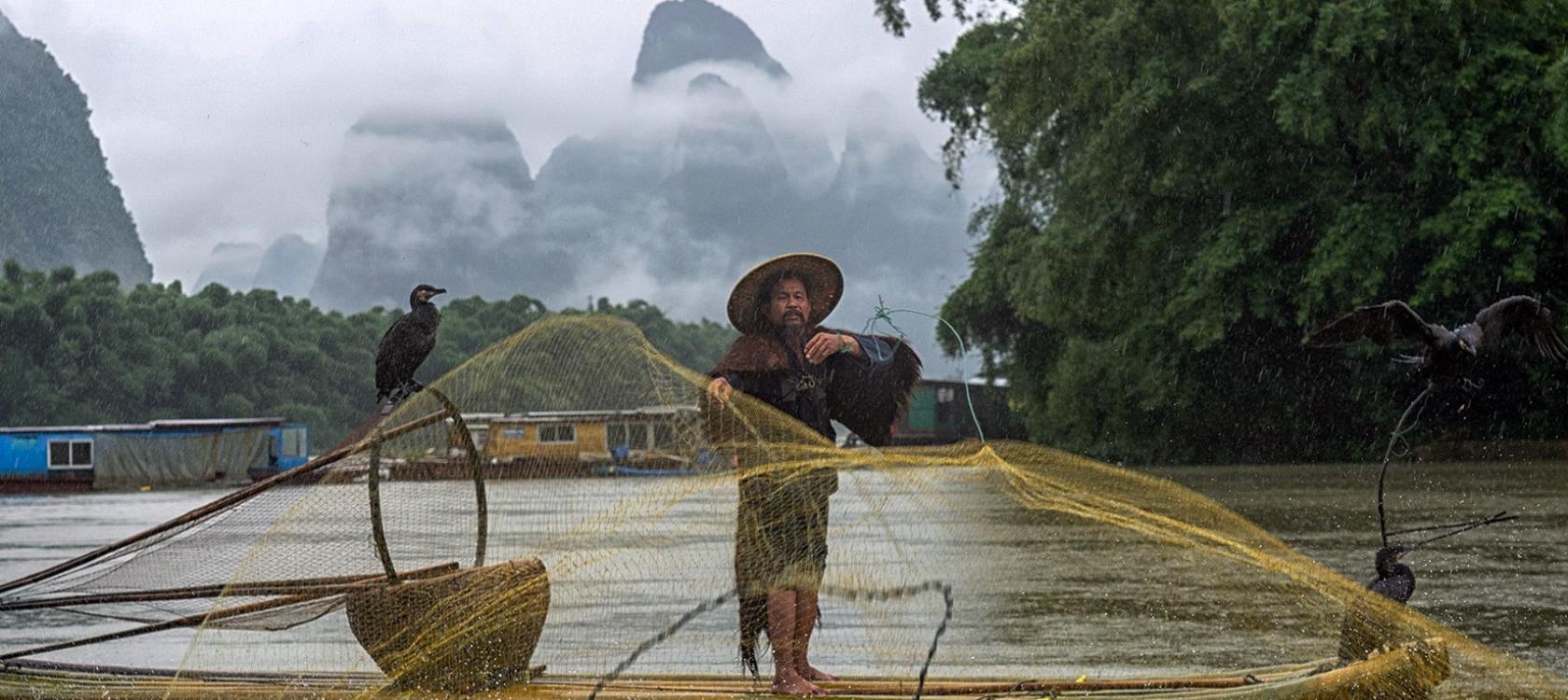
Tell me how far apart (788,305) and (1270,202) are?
2506 centimetres

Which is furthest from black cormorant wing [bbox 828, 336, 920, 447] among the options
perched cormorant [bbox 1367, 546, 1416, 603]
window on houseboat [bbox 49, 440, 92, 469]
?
window on houseboat [bbox 49, 440, 92, 469]

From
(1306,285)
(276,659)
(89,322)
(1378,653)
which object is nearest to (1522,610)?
(1378,653)

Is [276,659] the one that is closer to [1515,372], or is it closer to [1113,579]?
[1113,579]

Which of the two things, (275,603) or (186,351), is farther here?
(186,351)

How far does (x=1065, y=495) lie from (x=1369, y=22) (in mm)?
22199

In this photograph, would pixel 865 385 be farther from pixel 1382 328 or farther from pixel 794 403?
pixel 1382 328

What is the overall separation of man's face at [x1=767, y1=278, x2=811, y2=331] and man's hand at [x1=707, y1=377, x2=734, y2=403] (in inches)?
13.9

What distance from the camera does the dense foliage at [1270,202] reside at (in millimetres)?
26328

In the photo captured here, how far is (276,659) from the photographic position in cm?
854

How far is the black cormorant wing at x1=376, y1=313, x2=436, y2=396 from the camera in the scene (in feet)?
28.2

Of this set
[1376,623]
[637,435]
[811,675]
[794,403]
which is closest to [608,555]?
[811,675]

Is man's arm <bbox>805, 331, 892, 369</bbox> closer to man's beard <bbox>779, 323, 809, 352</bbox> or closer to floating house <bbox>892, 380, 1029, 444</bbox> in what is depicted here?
man's beard <bbox>779, 323, 809, 352</bbox>

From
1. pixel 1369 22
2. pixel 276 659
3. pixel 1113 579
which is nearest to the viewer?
pixel 276 659

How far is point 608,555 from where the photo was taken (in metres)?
A: 5.66
